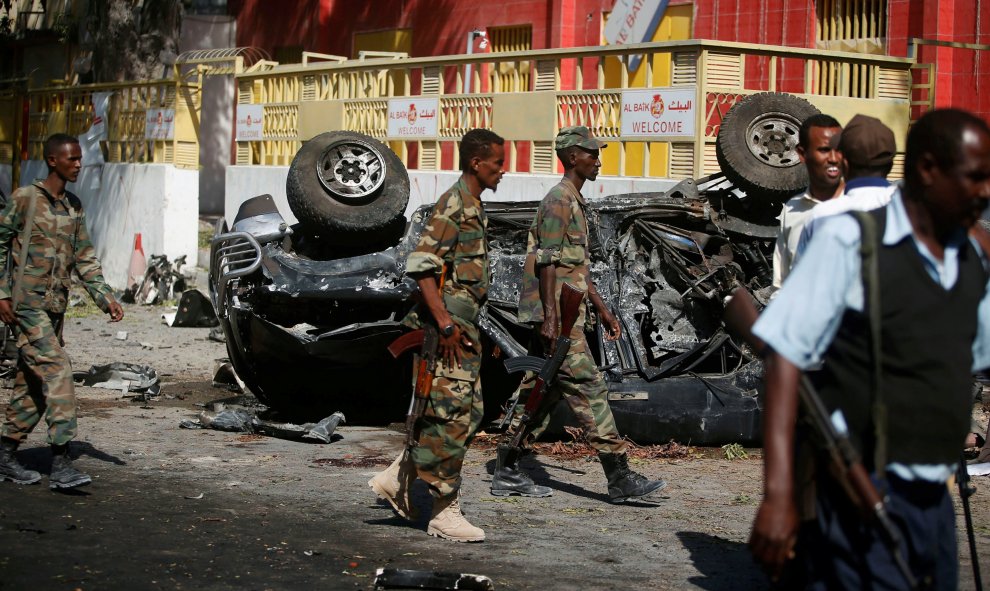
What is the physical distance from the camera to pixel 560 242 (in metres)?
6.73

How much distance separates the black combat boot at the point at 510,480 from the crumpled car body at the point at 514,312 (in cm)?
118

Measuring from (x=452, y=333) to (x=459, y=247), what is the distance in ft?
1.45

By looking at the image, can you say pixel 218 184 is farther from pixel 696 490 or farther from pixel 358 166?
pixel 696 490

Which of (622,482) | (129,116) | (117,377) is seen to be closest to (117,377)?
(117,377)

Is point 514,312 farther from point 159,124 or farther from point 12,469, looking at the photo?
point 159,124

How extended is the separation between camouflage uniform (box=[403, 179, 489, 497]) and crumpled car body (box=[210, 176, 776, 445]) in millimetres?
2065

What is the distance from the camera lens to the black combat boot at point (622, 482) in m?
6.55

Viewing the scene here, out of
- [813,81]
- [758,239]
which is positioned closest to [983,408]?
[758,239]

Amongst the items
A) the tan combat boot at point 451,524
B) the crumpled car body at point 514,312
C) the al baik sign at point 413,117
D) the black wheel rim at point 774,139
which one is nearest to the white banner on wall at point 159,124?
the al baik sign at point 413,117

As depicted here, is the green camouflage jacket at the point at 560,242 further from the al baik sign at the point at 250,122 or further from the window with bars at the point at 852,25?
the al baik sign at the point at 250,122

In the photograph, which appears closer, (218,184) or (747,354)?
(747,354)

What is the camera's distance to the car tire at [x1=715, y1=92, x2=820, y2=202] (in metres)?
9.21

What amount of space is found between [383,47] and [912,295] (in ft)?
67.7

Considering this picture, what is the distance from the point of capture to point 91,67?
858 inches
